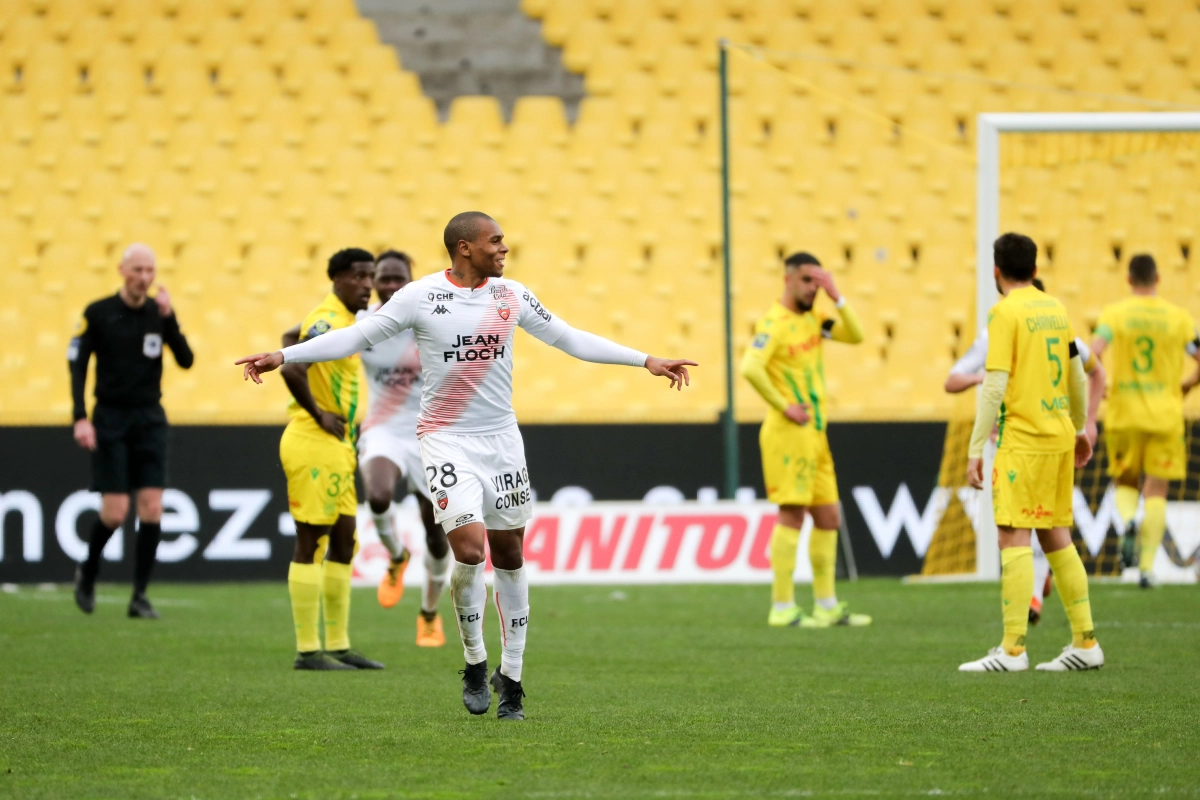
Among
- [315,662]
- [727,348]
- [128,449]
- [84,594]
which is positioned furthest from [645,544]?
[315,662]

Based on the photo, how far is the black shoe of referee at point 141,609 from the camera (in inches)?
431

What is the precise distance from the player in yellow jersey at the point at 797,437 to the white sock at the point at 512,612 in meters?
4.20

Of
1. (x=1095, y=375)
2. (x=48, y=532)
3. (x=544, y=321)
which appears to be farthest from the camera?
(x=48, y=532)

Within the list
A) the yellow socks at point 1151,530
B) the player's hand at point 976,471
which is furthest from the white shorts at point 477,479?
the yellow socks at point 1151,530

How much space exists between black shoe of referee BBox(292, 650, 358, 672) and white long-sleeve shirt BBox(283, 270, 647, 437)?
2114mm

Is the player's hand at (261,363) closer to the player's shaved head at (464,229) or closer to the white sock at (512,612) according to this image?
the player's shaved head at (464,229)

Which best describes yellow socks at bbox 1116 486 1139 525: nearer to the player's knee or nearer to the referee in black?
the referee in black

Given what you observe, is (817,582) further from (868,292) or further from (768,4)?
(768,4)

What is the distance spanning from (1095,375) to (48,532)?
891 centimetres

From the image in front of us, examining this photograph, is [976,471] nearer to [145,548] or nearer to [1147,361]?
[1147,361]

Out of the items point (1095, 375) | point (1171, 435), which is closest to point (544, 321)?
point (1095, 375)

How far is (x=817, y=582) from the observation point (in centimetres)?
1038

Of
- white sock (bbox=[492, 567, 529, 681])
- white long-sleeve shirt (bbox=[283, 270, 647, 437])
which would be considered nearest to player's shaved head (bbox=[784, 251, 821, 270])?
white long-sleeve shirt (bbox=[283, 270, 647, 437])

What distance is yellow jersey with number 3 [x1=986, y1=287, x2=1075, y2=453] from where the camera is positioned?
7422 mm
